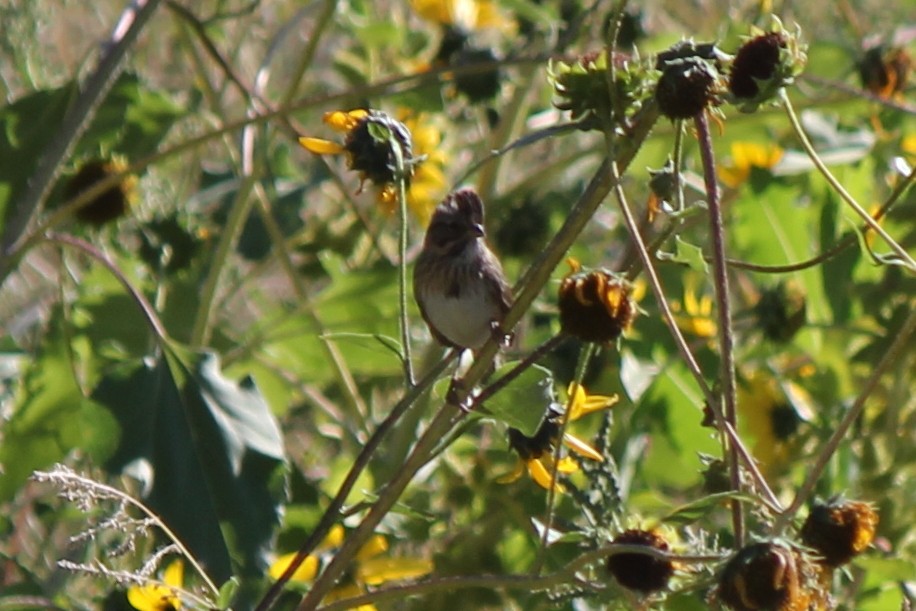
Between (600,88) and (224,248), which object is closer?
(600,88)

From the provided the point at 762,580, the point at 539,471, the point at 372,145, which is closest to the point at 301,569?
the point at 539,471

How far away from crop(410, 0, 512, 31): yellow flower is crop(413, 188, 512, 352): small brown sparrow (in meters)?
1.12

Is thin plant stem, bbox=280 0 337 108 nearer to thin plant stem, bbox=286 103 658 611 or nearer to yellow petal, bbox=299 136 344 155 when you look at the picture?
yellow petal, bbox=299 136 344 155

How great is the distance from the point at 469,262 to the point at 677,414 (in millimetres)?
487

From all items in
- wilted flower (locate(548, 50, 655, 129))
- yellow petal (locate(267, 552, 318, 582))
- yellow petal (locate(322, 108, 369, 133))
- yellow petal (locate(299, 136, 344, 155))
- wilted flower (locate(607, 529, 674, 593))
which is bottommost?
yellow petal (locate(267, 552, 318, 582))

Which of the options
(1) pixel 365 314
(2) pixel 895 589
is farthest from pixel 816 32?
(2) pixel 895 589

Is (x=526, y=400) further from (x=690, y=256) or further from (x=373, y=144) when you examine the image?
(x=373, y=144)

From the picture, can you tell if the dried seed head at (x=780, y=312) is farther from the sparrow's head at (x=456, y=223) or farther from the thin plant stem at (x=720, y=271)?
the thin plant stem at (x=720, y=271)

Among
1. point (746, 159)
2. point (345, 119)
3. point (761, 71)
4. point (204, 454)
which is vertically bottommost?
point (204, 454)

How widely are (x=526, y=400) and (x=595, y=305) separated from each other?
117 mm

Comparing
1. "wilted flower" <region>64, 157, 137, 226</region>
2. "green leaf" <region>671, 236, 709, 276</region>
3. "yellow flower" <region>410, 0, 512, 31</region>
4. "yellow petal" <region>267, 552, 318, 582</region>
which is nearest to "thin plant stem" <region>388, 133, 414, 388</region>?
"green leaf" <region>671, 236, 709, 276</region>

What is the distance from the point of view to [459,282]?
213 cm

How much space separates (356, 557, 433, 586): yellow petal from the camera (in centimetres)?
231

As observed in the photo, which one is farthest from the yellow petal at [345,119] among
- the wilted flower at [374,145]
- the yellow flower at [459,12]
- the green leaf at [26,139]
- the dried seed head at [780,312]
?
the yellow flower at [459,12]
